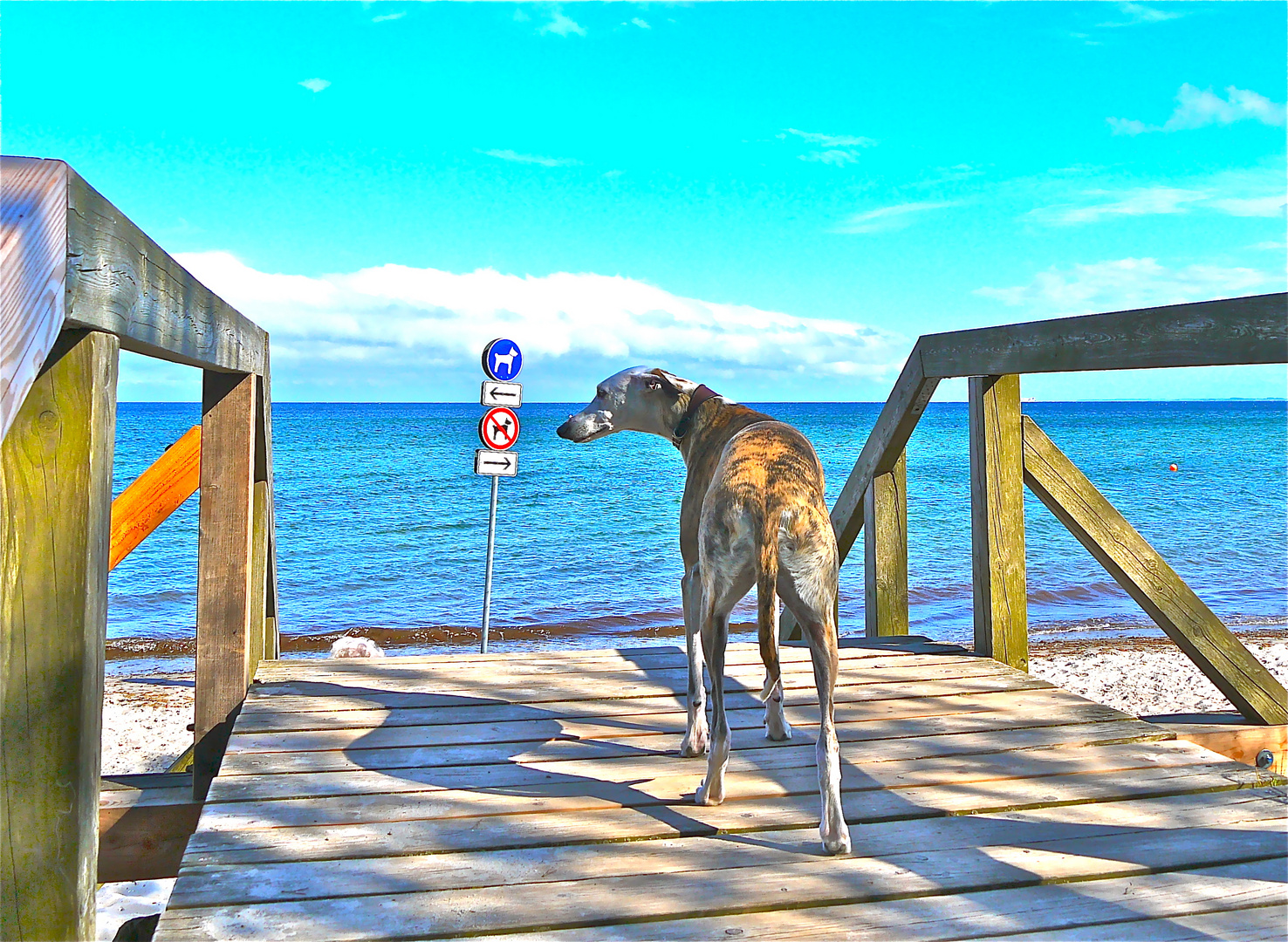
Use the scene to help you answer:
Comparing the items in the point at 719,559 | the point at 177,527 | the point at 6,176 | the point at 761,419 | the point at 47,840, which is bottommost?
the point at 177,527

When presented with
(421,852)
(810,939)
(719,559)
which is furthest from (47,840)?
(719,559)

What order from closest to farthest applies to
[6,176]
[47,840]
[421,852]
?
[6,176] → [47,840] → [421,852]

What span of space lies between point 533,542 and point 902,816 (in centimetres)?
2011

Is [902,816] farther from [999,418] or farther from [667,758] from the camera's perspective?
[999,418]

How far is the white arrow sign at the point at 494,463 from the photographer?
9711 millimetres

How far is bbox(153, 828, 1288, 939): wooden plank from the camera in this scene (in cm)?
222

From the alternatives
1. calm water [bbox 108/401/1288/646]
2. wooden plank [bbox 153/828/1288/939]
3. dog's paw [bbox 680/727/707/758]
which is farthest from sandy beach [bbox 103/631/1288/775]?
dog's paw [bbox 680/727/707/758]

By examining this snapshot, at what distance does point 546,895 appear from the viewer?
235 cm

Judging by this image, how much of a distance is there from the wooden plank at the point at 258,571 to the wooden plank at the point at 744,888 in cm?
214

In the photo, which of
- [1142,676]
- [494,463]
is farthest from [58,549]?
[1142,676]

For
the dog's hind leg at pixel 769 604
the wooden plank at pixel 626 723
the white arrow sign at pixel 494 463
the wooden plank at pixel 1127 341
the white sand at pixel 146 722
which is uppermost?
the wooden plank at pixel 1127 341

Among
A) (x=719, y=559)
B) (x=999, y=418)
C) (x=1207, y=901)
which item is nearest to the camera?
(x=1207, y=901)

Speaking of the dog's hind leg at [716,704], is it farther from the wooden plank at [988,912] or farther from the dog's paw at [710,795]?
the wooden plank at [988,912]

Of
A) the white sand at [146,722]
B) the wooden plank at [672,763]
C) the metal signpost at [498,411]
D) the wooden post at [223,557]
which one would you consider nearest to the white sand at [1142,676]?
the wooden plank at [672,763]
